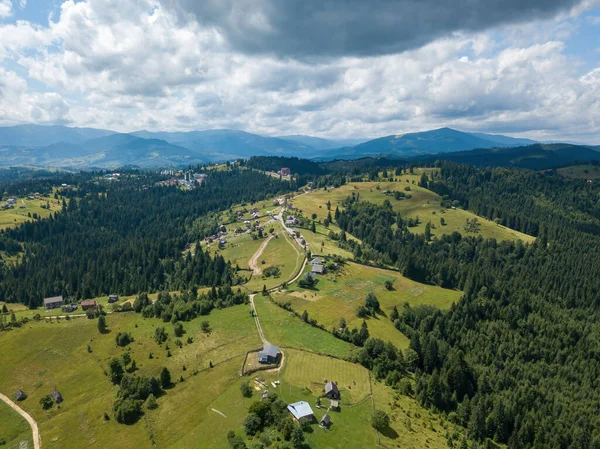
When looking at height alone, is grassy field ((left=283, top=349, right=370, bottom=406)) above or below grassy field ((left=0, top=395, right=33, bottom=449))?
above

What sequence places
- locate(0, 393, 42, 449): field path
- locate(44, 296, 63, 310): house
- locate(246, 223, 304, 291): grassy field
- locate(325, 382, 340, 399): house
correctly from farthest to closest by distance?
locate(246, 223, 304, 291): grassy field, locate(44, 296, 63, 310): house, locate(325, 382, 340, 399): house, locate(0, 393, 42, 449): field path

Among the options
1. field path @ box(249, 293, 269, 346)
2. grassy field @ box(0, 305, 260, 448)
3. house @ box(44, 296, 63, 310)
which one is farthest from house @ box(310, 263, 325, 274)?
house @ box(44, 296, 63, 310)

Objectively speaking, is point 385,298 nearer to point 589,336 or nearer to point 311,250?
point 311,250

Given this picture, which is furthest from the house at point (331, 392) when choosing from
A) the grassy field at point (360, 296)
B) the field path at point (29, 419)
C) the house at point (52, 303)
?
the house at point (52, 303)

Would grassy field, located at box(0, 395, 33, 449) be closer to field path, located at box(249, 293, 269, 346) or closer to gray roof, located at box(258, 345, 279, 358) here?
gray roof, located at box(258, 345, 279, 358)

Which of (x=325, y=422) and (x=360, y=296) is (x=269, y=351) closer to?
(x=325, y=422)

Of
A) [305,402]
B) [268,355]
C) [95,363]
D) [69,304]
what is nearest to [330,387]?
[305,402]

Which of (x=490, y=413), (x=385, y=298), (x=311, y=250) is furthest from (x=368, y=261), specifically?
(x=490, y=413)
